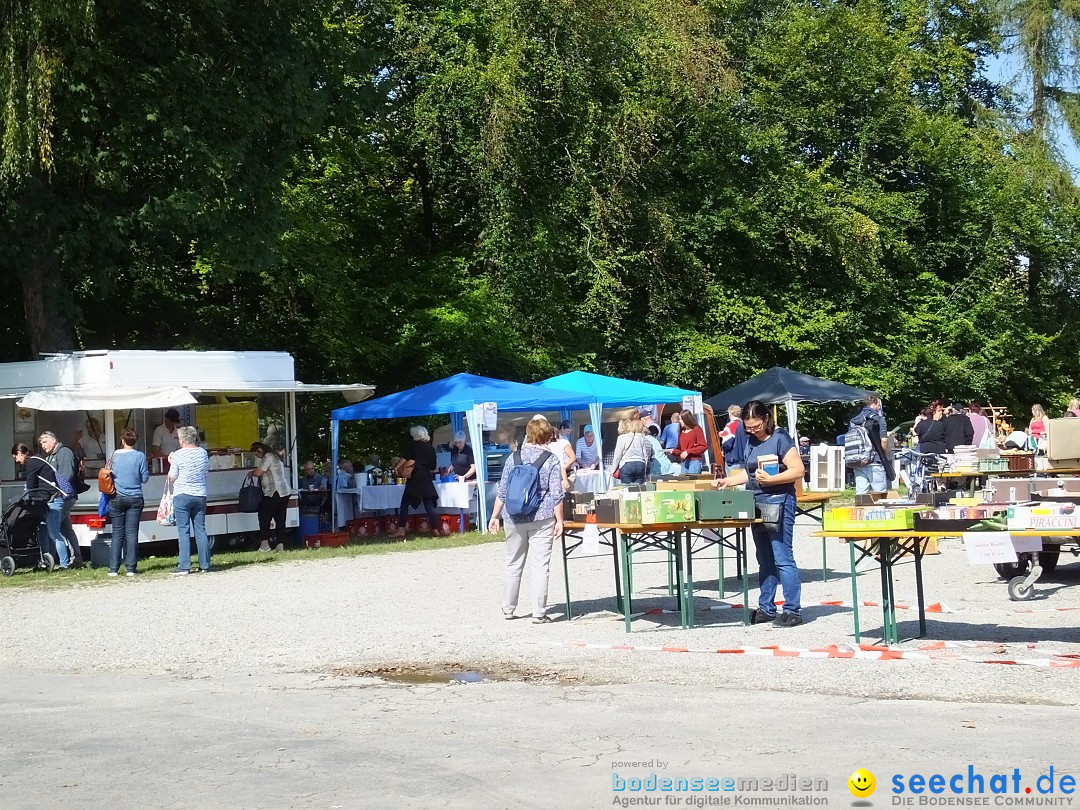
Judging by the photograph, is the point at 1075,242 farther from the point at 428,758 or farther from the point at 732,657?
the point at 428,758

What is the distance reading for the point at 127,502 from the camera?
15562mm

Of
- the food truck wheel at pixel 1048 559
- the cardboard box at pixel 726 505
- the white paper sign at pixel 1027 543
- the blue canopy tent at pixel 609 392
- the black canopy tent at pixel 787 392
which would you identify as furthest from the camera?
the black canopy tent at pixel 787 392

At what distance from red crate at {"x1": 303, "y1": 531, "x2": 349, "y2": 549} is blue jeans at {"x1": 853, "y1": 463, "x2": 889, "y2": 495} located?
7.39 metres

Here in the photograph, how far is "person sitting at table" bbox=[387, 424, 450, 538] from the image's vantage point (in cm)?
2078

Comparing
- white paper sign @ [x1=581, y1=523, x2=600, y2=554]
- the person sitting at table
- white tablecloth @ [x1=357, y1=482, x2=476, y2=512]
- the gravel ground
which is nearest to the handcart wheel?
the gravel ground

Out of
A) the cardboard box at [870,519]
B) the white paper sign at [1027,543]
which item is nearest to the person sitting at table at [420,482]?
the cardboard box at [870,519]

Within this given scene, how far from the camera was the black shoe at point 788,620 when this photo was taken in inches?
409

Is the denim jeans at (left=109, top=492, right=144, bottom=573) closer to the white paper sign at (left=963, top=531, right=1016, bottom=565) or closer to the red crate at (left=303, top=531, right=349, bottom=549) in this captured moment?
the red crate at (left=303, top=531, right=349, bottom=549)

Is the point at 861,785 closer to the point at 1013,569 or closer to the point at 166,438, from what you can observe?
the point at 1013,569

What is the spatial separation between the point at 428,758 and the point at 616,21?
25703 millimetres

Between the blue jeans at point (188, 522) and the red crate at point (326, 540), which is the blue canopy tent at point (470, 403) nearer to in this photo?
the red crate at point (326, 540)

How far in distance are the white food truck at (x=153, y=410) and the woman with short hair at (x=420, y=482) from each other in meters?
1.79

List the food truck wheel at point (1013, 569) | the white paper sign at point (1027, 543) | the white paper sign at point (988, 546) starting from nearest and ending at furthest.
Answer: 1. the white paper sign at point (988, 546)
2. the white paper sign at point (1027, 543)
3. the food truck wheel at point (1013, 569)

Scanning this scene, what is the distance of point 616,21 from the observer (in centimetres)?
2986
